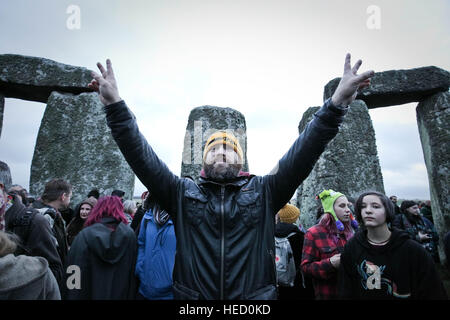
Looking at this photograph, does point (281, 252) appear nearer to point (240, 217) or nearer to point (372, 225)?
point (372, 225)

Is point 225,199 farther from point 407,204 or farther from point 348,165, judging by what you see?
point 407,204

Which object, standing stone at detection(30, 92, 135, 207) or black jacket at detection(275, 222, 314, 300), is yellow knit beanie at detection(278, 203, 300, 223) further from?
standing stone at detection(30, 92, 135, 207)

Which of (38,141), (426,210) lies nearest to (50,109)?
(38,141)

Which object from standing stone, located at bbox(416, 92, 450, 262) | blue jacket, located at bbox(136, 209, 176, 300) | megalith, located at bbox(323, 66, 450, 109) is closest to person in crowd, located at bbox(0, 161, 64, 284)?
blue jacket, located at bbox(136, 209, 176, 300)

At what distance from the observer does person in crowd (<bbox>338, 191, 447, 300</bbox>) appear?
168cm

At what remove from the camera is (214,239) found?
4.38 ft

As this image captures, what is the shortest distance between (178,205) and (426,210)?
22.4ft

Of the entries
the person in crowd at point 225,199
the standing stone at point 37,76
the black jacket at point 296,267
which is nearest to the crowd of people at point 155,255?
the black jacket at point 296,267

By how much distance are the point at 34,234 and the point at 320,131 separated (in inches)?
86.2

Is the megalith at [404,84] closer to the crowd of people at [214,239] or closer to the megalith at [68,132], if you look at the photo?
the crowd of people at [214,239]

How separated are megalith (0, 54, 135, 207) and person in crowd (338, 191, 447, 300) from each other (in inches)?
159

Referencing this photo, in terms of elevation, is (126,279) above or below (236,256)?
below

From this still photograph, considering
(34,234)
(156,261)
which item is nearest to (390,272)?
(156,261)

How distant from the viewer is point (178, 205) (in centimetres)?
142
